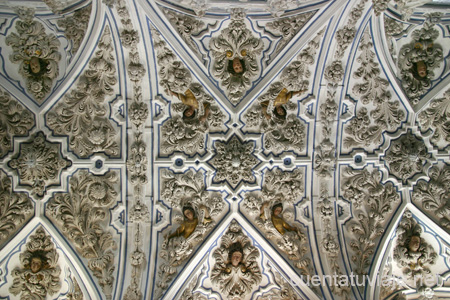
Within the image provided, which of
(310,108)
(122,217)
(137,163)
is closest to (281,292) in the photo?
(122,217)

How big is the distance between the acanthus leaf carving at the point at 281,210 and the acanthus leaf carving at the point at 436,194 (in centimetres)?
285

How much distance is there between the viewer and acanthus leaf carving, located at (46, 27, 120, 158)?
9484 mm

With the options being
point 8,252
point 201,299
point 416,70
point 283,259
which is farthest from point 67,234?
point 416,70

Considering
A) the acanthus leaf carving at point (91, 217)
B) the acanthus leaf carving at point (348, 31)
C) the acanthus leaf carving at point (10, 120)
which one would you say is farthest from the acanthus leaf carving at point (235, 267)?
the acanthus leaf carving at point (10, 120)

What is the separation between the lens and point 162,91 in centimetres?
980

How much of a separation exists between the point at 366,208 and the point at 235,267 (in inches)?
139

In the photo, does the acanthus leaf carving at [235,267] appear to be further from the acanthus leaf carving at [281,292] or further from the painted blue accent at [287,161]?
the painted blue accent at [287,161]

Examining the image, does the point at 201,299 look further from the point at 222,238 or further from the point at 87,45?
the point at 87,45

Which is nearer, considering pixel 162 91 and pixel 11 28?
pixel 11 28

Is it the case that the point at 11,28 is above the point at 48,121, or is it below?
above

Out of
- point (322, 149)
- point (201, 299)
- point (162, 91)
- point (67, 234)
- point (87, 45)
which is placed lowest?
point (201, 299)

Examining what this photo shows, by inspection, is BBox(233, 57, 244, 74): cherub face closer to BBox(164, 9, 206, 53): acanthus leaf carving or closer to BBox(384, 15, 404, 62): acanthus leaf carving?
BBox(164, 9, 206, 53): acanthus leaf carving

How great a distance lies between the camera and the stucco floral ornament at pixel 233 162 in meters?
9.88

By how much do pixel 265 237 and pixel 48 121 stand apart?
5790 millimetres
